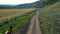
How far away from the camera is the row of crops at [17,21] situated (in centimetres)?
461

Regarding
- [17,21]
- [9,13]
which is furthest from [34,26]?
[9,13]

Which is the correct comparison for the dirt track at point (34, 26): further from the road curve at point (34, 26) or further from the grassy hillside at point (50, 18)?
the grassy hillside at point (50, 18)

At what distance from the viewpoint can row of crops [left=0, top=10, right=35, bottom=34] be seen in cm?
461

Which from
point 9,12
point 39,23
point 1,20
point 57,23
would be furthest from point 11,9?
point 57,23

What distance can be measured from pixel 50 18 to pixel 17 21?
86 cm

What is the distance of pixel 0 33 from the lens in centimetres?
458

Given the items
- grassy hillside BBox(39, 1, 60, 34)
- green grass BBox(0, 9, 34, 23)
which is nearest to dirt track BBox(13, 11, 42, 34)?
grassy hillside BBox(39, 1, 60, 34)

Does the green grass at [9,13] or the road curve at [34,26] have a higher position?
the green grass at [9,13]

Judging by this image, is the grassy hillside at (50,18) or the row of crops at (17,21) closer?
the row of crops at (17,21)

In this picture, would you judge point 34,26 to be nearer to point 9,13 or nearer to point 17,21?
point 17,21

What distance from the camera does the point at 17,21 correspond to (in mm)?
4793

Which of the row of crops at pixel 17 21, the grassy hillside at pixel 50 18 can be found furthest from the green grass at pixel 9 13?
the grassy hillside at pixel 50 18

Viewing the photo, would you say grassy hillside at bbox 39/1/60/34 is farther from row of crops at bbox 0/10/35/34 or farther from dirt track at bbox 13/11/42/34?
row of crops at bbox 0/10/35/34

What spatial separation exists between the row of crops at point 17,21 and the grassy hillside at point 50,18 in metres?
0.33
